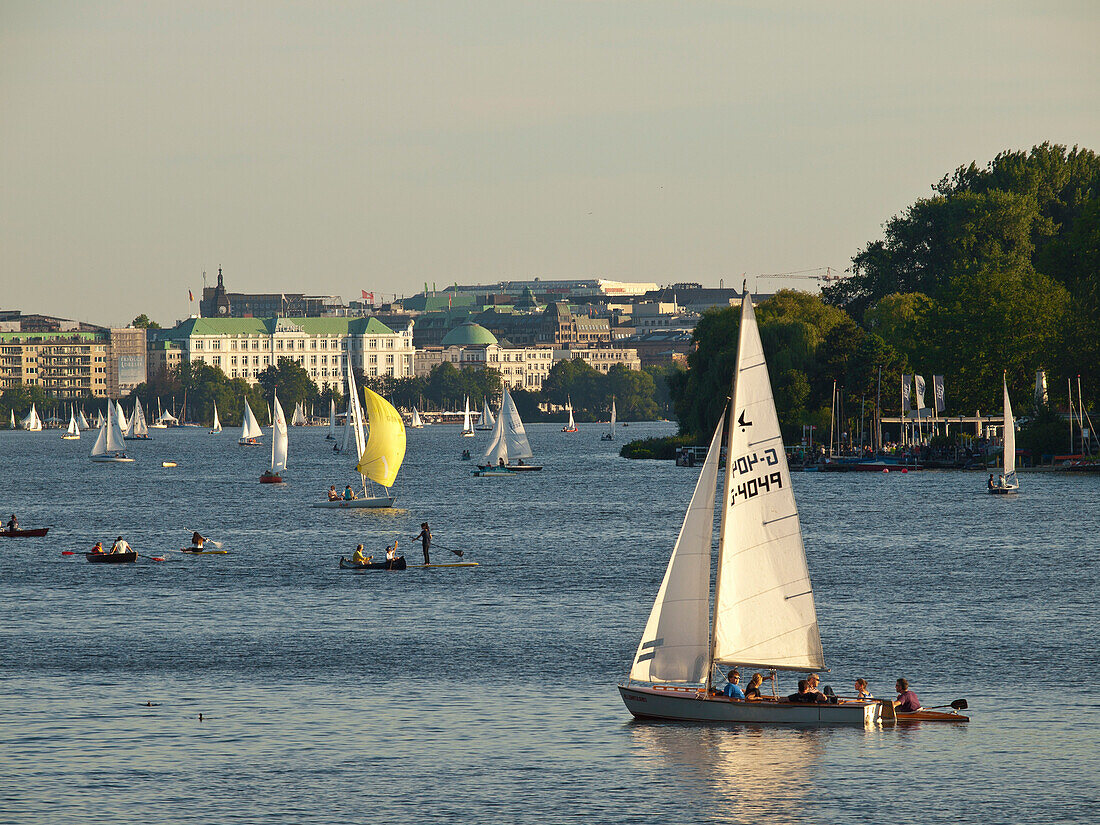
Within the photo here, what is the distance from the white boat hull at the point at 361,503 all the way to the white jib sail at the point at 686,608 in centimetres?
7551

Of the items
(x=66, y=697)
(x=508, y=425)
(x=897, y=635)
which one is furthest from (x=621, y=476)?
(x=66, y=697)

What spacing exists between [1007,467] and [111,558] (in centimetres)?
7065

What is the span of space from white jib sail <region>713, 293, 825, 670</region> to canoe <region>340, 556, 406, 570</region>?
39993 mm

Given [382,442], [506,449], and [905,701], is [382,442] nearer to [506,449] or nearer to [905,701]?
[506,449]

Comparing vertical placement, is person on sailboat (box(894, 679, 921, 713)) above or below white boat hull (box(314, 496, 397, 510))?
below

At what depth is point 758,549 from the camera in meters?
41.4

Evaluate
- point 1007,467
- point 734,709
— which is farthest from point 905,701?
point 1007,467

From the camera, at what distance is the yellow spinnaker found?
109625 mm

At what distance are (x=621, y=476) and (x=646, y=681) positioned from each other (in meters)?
124

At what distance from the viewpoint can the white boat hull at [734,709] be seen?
42938 millimetres

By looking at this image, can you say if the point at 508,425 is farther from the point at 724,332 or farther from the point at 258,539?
the point at 258,539

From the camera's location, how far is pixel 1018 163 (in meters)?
189

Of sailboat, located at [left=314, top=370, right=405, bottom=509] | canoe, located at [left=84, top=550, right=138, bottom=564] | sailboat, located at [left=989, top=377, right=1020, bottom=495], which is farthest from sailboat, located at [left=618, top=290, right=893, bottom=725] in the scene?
sailboat, located at [left=989, top=377, right=1020, bottom=495]

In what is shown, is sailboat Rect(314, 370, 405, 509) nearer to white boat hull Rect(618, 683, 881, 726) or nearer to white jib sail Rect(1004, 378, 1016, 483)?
white jib sail Rect(1004, 378, 1016, 483)
